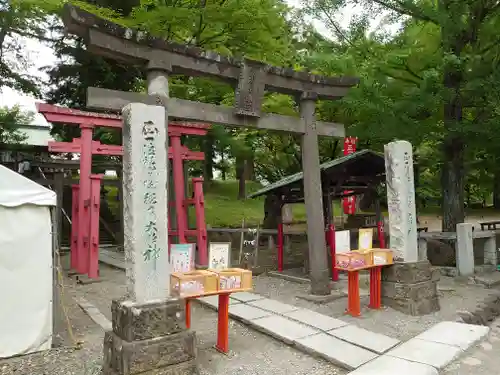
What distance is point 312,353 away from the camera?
16.1ft

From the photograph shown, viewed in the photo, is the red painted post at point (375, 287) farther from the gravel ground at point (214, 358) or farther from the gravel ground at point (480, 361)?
the gravel ground at point (214, 358)

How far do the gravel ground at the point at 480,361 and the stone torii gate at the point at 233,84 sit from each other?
300 centimetres

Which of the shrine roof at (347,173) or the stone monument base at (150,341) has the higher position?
the shrine roof at (347,173)

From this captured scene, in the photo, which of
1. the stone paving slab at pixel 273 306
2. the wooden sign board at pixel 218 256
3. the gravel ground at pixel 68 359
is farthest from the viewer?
the stone paving slab at pixel 273 306

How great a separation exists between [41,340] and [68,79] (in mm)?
14799

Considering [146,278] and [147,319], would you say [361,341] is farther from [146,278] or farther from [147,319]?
Answer: [146,278]

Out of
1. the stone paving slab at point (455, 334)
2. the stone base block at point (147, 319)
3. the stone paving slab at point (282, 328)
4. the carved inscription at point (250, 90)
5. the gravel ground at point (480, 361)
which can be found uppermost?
the carved inscription at point (250, 90)

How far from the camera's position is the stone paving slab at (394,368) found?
13.8 ft

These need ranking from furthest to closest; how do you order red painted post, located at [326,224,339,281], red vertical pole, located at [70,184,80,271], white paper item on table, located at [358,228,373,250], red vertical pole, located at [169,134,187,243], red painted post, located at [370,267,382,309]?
red vertical pole, located at [70,184,80,271]
red vertical pole, located at [169,134,187,243]
red painted post, located at [326,224,339,281]
white paper item on table, located at [358,228,373,250]
red painted post, located at [370,267,382,309]

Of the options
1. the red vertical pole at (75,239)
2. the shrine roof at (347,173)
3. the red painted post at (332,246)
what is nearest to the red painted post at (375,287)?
the red painted post at (332,246)

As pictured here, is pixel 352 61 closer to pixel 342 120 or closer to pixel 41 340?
pixel 342 120

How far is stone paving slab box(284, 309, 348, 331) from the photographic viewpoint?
5.82 meters

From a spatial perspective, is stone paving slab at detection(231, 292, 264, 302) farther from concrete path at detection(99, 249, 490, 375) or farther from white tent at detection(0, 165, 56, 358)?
white tent at detection(0, 165, 56, 358)

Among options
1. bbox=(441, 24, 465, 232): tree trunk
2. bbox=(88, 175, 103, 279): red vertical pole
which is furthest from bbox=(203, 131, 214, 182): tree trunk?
bbox=(441, 24, 465, 232): tree trunk
